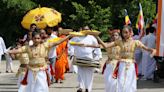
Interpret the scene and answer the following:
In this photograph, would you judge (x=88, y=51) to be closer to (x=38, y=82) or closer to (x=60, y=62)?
(x=60, y=62)

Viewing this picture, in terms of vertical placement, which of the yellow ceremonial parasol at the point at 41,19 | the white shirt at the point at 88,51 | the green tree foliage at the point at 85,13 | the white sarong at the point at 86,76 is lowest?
the white sarong at the point at 86,76

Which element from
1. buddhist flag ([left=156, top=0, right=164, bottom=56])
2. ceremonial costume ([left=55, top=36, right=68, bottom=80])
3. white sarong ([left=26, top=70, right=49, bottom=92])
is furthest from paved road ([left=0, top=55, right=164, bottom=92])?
white sarong ([left=26, top=70, right=49, bottom=92])

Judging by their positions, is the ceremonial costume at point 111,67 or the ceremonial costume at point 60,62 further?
the ceremonial costume at point 60,62

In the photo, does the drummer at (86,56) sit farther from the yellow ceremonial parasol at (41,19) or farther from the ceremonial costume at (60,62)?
the yellow ceremonial parasol at (41,19)

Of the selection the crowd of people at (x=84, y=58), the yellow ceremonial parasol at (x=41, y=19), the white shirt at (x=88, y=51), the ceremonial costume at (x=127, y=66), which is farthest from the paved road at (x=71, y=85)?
the ceremonial costume at (x=127, y=66)

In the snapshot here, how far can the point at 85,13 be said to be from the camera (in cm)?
3262

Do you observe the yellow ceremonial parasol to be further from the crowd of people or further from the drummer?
the drummer

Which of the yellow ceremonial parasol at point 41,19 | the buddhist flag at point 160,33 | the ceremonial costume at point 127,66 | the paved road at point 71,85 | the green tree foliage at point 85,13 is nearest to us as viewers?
the ceremonial costume at point 127,66

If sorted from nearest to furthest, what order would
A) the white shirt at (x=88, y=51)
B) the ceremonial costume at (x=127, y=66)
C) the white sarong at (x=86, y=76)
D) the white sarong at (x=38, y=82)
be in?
the white sarong at (x=38, y=82)
the ceremonial costume at (x=127, y=66)
the white shirt at (x=88, y=51)
the white sarong at (x=86, y=76)

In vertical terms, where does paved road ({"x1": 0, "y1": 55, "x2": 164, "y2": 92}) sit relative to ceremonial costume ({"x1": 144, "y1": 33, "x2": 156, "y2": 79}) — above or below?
below

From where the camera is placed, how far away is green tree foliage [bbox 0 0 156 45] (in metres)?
31.6

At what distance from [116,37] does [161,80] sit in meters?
5.34

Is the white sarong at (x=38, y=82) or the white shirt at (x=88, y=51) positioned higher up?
the white shirt at (x=88, y=51)

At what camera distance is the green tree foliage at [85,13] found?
31.6 metres
